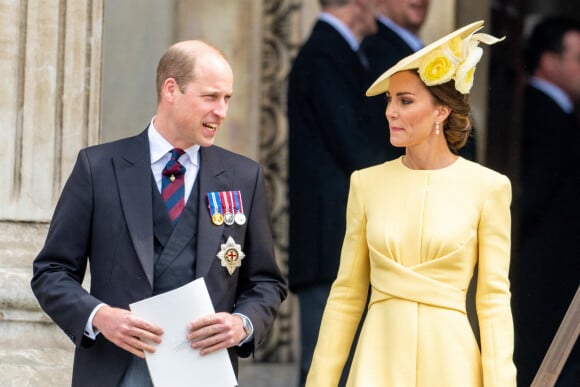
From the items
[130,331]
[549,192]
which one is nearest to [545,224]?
[549,192]

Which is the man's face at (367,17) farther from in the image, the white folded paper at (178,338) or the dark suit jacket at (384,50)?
the white folded paper at (178,338)

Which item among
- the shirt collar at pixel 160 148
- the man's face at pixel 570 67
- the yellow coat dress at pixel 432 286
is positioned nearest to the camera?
the yellow coat dress at pixel 432 286

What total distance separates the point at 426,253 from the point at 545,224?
2.76 m

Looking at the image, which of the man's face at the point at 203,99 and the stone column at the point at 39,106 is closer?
the man's face at the point at 203,99

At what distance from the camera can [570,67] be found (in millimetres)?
6781

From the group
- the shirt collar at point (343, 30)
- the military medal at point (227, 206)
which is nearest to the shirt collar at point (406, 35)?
the shirt collar at point (343, 30)

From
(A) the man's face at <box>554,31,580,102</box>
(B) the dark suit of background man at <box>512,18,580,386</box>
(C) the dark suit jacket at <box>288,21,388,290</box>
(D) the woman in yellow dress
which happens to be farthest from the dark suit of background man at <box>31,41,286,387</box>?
(A) the man's face at <box>554,31,580,102</box>

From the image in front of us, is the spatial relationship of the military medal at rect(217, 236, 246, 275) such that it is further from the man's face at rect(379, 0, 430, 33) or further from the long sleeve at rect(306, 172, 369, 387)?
the man's face at rect(379, 0, 430, 33)

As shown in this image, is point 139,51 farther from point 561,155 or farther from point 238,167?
point 238,167

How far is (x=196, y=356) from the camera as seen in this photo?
4129 mm

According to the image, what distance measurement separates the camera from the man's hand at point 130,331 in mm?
4035

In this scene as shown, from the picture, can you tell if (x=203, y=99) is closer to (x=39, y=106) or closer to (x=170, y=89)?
(x=170, y=89)

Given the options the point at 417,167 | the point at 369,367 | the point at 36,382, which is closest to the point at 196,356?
the point at 369,367

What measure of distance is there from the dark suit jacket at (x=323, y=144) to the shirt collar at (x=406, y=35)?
25 centimetres
